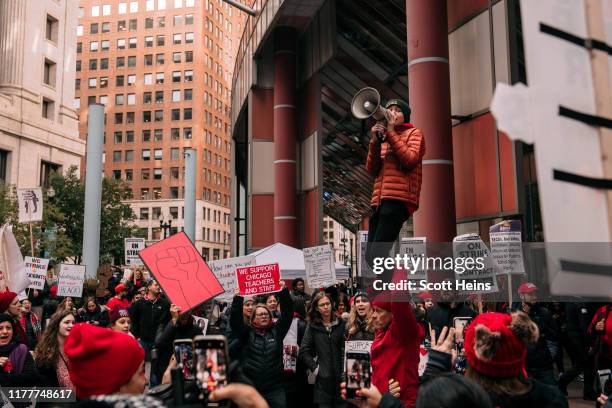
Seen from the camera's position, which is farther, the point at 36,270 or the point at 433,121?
the point at 36,270

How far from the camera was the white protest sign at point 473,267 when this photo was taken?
596 centimetres

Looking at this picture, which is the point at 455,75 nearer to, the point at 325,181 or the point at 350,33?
the point at 350,33

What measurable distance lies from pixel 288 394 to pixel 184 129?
8832cm

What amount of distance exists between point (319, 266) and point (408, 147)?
4693 mm

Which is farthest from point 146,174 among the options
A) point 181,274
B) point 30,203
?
point 181,274

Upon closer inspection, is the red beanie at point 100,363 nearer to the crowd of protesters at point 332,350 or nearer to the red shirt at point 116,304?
the crowd of protesters at point 332,350

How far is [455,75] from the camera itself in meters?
12.9

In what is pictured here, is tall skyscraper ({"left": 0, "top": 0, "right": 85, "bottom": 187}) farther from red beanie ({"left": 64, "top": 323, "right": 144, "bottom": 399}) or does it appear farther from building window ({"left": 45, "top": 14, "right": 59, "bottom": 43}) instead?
red beanie ({"left": 64, "top": 323, "right": 144, "bottom": 399})

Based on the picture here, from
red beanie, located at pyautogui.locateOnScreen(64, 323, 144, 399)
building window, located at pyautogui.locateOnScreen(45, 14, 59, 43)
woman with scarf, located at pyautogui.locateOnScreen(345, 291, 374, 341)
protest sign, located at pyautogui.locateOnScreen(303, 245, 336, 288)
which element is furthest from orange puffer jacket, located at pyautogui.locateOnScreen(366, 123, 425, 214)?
building window, located at pyautogui.locateOnScreen(45, 14, 59, 43)

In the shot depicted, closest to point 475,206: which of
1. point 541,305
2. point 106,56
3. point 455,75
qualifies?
point 455,75

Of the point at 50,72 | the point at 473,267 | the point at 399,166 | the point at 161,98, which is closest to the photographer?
the point at 399,166

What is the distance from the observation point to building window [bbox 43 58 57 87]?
53.4 m

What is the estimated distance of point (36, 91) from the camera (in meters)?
50.8

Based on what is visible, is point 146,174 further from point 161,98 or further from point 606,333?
point 606,333
